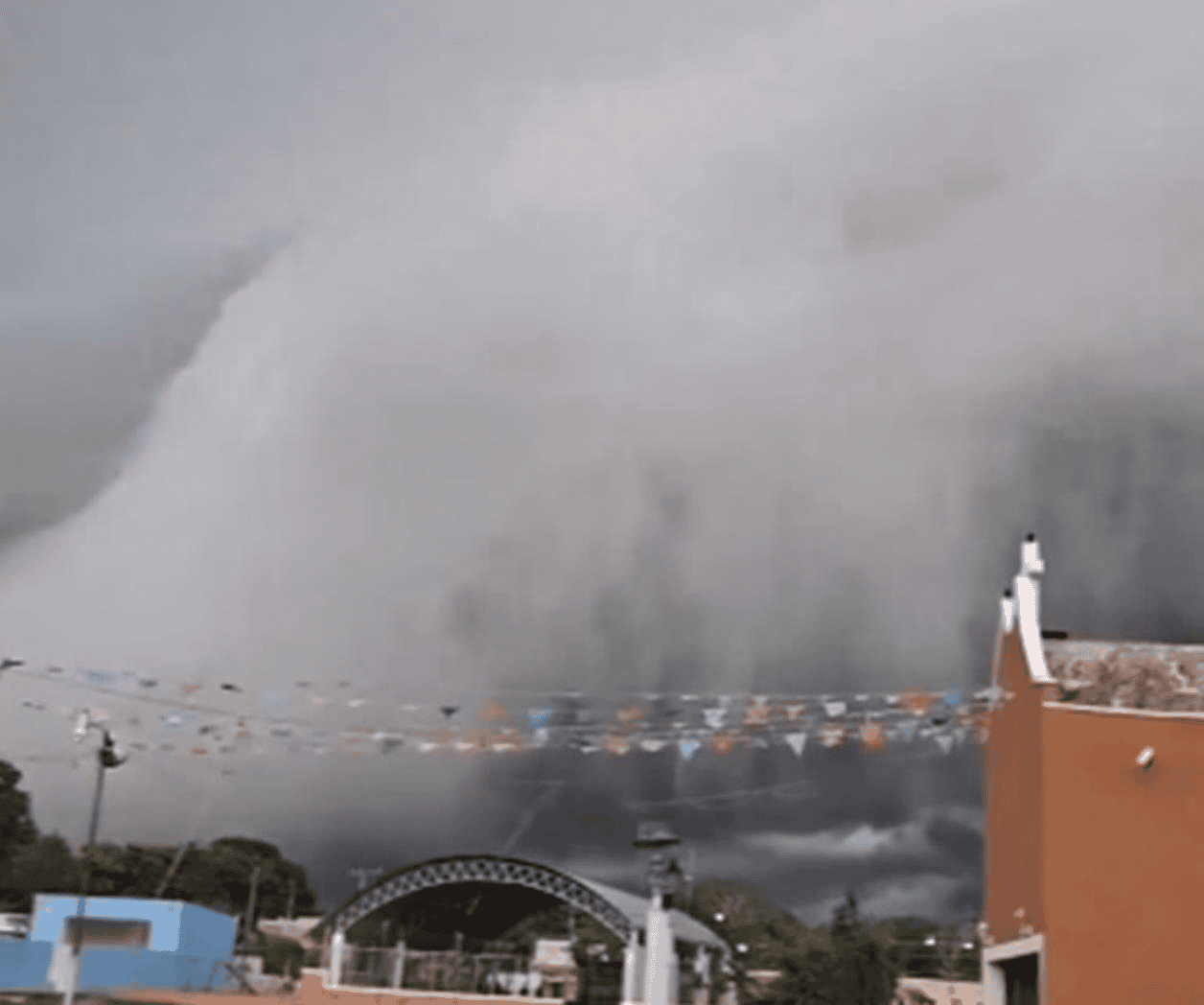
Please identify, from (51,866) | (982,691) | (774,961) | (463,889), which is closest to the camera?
(982,691)

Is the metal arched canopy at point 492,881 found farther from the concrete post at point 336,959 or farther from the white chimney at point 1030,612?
the white chimney at point 1030,612

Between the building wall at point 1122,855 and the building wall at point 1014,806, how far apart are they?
1.14ft

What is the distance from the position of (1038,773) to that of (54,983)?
1265 inches

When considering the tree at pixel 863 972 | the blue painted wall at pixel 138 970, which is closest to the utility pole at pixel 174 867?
the blue painted wall at pixel 138 970

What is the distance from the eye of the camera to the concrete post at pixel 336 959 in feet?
126

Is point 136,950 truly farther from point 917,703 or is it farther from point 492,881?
point 917,703

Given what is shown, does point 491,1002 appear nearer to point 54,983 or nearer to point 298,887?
point 54,983

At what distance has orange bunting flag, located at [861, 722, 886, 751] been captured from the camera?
2216cm

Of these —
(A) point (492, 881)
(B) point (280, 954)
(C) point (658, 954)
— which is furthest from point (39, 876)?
(C) point (658, 954)

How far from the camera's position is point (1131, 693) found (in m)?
24.0

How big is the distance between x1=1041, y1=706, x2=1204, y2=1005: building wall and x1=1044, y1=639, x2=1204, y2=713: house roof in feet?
7.22

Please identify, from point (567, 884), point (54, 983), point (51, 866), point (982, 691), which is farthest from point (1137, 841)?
point (51, 866)

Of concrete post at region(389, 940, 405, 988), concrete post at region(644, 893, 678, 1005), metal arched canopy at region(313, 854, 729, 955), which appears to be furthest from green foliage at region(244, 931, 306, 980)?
concrete post at region(644, 893, 678, 1005)

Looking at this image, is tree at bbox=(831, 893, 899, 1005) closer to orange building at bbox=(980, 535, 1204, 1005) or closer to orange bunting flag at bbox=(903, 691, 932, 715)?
orange building at bbox=(980, 535, 1204, 1005)
